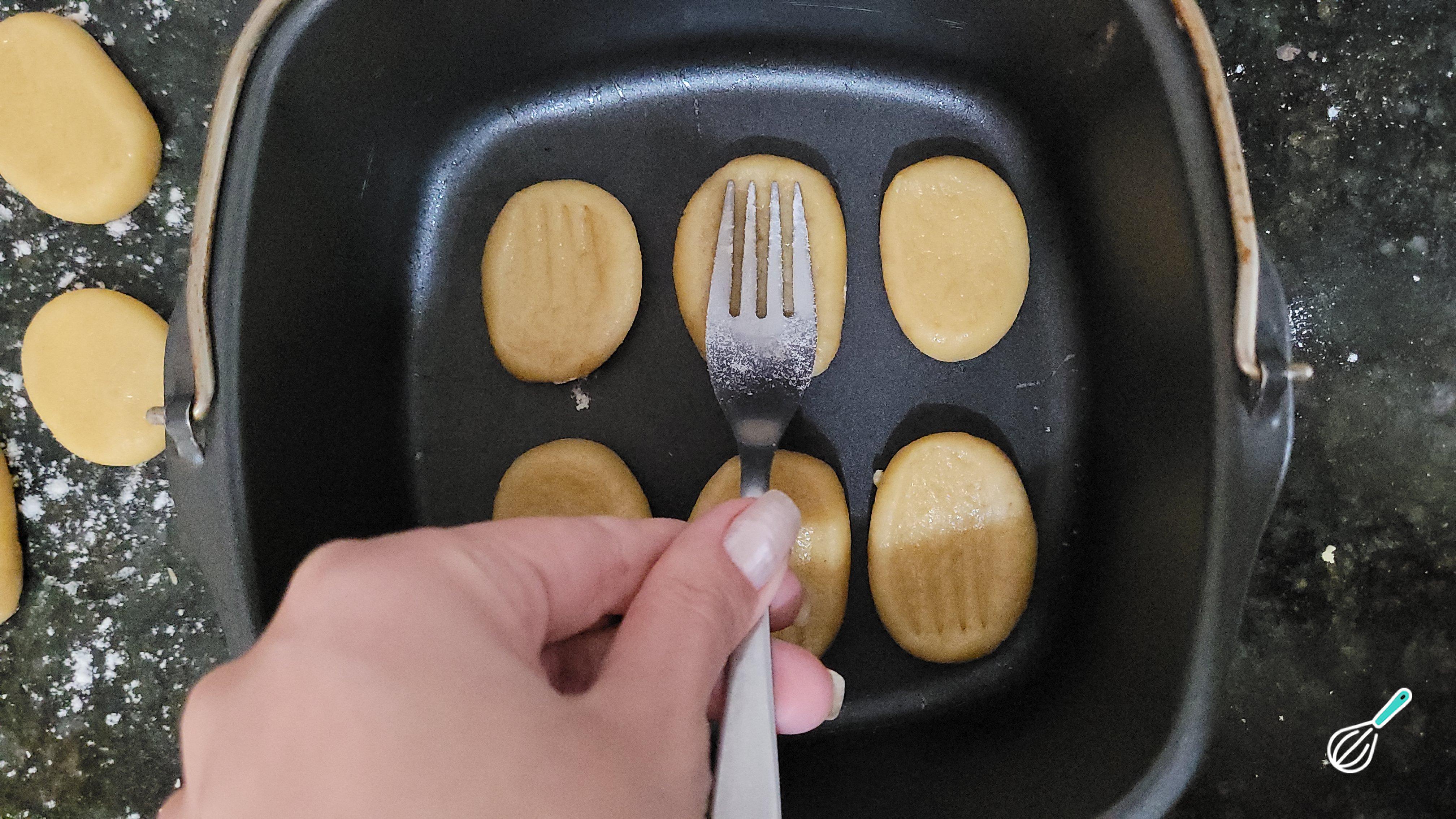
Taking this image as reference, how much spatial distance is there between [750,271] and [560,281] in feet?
0.66

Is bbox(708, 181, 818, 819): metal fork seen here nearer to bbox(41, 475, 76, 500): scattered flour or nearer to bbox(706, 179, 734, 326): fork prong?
bbox(706, 179, 734, 326): fork prong

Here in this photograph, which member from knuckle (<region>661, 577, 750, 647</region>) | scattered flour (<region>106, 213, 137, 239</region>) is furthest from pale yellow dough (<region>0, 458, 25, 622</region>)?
knuckle (<region>661, 577, 750, 647</region>)

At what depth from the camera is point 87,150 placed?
851mm

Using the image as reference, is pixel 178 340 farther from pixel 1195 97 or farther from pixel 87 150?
pixel 1195 97

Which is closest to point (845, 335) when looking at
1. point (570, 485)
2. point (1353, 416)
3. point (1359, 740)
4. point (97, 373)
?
point (570, 485)

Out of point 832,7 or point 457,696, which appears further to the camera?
point 832,7

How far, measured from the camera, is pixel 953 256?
2.74 ft

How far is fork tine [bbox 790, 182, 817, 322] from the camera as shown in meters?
0.80

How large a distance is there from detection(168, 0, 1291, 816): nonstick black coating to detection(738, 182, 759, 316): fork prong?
0.34ft

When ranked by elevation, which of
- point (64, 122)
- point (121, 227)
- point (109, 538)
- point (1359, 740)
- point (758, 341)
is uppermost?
point (64, 122)

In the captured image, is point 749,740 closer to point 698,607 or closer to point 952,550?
point 698,607

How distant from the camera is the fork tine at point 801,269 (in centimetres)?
80

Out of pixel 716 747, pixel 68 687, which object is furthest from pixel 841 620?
pixel 68 687

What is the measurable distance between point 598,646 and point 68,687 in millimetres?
695
